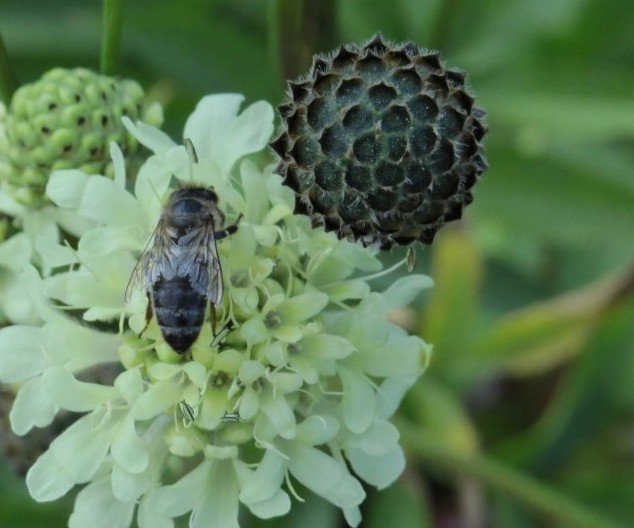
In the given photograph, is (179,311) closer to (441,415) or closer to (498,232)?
(441,415)

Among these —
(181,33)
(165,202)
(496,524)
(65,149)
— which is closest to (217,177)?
(165,202)

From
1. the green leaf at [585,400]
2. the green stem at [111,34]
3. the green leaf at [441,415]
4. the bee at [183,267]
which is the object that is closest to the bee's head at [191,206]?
the bee at [183,267]

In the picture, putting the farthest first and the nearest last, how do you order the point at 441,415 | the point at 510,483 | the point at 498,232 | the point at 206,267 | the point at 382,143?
the point at 498,232 → the point at 441,415 → the point at 510,483 → the point at 206,267 → the point at 382,143

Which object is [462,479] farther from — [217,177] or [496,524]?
[217,177]

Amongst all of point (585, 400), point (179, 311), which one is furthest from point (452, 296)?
point (179, 311)

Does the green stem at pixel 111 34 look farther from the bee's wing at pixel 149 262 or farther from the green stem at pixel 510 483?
the green stem at pixel 510 483

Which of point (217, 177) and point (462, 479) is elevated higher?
point (217, 177)
